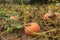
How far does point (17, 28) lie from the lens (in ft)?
7.22

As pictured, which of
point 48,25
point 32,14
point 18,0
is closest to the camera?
point 48,25

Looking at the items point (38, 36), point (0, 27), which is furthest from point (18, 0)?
point (38, 36)

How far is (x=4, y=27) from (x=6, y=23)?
0.05 m

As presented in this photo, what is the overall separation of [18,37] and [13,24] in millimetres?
179

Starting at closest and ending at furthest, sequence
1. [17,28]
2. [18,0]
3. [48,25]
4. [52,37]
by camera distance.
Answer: [52,37] < [17,28] < [48,25] < [18,0]

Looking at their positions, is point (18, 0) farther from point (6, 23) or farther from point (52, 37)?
point (52, 37)

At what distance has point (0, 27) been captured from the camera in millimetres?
2312

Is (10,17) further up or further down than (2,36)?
further up

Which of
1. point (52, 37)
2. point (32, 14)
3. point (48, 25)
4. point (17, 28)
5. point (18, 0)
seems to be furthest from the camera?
point (18, 0)

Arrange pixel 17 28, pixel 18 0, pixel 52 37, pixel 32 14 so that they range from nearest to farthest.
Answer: pixel 52 37, pixel 17 28, pixel 32 14, pixel 18 0

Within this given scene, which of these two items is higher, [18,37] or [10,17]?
[10,17]

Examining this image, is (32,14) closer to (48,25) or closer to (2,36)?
(48,25)

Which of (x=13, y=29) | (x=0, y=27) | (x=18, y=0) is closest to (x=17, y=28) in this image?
(x=13, y=29)

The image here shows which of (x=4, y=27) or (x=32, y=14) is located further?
(x=32, y=14)
